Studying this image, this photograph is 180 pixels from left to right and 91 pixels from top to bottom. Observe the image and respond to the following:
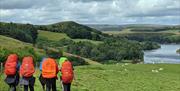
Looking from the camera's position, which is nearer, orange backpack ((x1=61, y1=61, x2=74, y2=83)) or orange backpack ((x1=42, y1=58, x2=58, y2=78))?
orange backpack ((x1=42, y1=58, x2=58, y2=78))

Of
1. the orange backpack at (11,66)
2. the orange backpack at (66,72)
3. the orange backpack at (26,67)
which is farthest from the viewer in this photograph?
the orange backpack at (66,72)

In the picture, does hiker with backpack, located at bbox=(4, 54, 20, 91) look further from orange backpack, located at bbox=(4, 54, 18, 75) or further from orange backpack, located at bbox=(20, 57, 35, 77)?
orange backpack, located at bbox=(20, 57, 35, 77)

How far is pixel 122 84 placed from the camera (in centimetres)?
3272

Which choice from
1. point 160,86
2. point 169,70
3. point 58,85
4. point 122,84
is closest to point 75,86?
point 58,85

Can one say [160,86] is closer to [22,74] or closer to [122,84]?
[122,84]

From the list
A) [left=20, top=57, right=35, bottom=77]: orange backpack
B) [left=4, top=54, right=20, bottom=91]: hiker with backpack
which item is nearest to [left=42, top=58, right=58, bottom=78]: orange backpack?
[left=20, top=57, right=35, bottom=77]: orange backpack

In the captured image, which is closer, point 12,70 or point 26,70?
point 26,70

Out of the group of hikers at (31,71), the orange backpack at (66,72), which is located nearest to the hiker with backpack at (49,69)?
the group of hikers at (31,71)

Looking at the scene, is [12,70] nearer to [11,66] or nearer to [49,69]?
[11,66]

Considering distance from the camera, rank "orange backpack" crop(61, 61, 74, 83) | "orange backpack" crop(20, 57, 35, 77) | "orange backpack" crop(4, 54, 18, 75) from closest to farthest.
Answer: "orange backpack" crop(20, 57, 35, 77) → "orange backpack" crop(4, 54, 18, 75) → "orange backpack" crop(61, 61, 74, 83)

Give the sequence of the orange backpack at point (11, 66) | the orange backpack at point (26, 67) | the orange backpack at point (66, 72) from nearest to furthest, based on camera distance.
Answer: the orange backpack at point (26, 67)
the orange backpack at point (11, 66)
the orange backpack at point (66, 72)

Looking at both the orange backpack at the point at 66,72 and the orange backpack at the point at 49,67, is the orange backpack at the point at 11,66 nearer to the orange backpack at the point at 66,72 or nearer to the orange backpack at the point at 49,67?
the orange backpack at the point at 49,67

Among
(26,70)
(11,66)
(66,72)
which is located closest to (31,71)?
(26,70)

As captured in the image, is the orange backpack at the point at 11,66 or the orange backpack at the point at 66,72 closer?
the orange backpack at the point at 11,66
